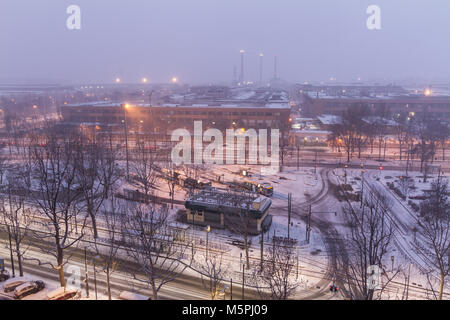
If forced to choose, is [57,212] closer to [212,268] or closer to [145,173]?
[212,268]

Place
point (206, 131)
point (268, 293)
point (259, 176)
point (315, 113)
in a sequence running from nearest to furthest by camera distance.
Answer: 1. point (268, 293)
2. point (259, 176)
3. point (206, 131)
4. point (315, 113)

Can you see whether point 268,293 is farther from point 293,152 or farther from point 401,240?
point 293,152

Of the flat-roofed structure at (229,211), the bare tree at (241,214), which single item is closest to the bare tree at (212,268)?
the bare tree at (241,214)

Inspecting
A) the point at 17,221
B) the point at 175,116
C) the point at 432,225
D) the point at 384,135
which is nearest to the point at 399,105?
the point at 384,135

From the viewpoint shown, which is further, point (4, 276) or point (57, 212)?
point (4, 276)

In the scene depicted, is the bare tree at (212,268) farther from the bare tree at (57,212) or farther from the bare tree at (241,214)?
the bare tree at (57,212)
